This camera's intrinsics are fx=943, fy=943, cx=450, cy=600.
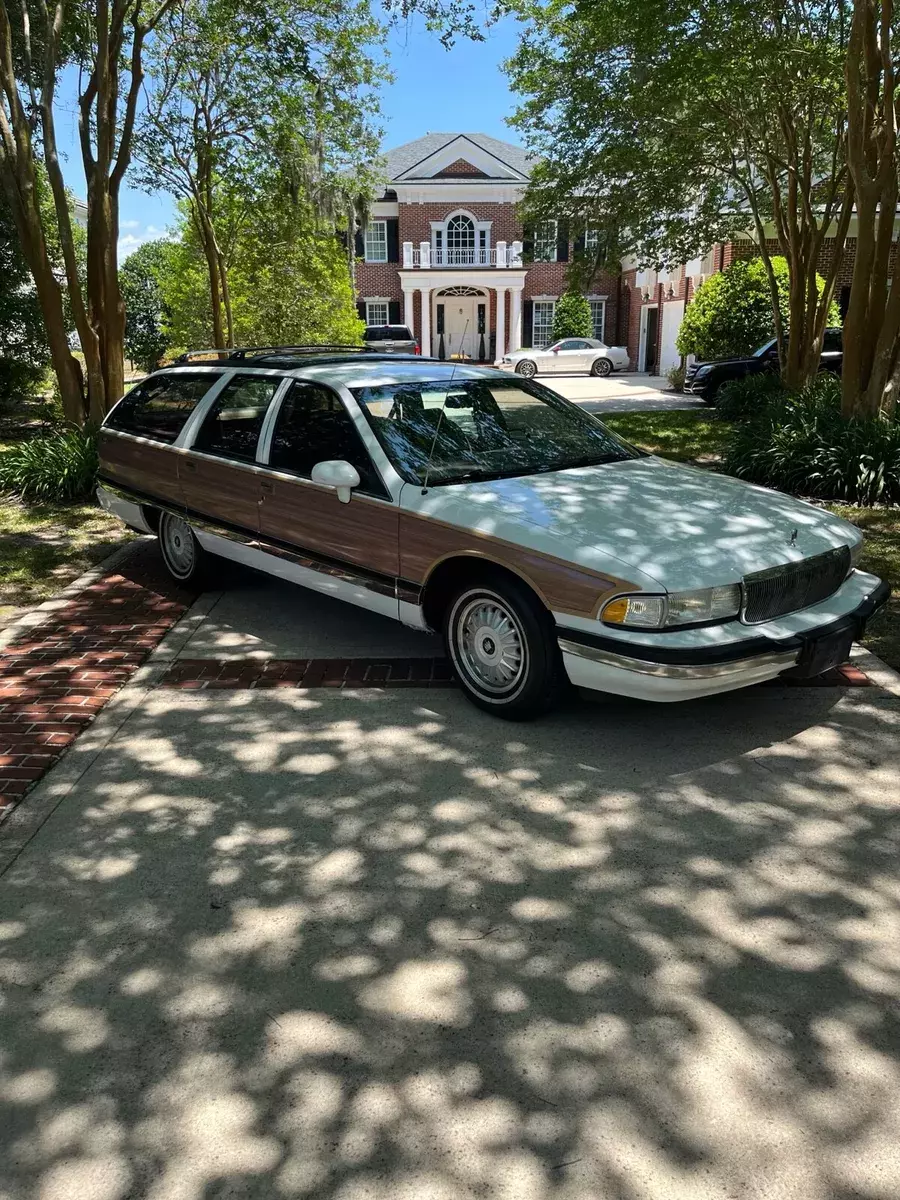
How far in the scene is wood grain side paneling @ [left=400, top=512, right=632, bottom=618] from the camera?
161 inches

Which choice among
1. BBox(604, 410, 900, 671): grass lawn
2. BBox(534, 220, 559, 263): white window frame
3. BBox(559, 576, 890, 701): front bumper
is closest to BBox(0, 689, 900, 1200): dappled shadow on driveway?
BBox(559, 576, 890, 701): front bumper

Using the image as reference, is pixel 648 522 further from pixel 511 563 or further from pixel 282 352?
pixel 282 352

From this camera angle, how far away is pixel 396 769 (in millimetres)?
4234

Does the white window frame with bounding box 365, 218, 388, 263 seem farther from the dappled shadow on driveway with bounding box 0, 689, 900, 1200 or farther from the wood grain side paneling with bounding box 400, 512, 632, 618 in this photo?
the dappled shadow on driveway with bounding box 0, 689, 900, 1200

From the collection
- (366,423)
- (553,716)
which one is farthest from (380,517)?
(553,716)

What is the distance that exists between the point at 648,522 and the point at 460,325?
40.6 metres

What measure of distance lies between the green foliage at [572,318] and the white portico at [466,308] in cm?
210

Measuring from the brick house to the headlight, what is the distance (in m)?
38.0

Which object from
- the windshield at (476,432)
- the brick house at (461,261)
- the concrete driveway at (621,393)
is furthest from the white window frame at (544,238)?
the brick house at (461,261)

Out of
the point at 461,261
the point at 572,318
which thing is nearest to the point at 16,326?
the point at 572,318

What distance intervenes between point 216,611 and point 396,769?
9.01 ft

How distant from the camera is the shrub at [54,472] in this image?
1034 centimetres

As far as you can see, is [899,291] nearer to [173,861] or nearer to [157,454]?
[157,454]

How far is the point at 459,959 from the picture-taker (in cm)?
301
